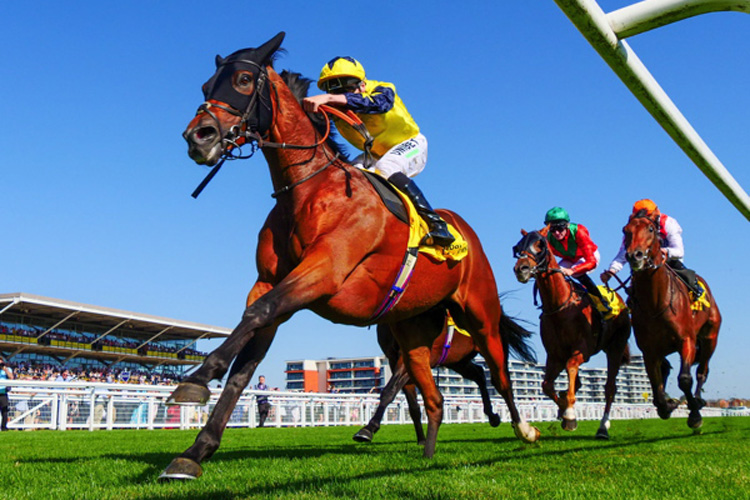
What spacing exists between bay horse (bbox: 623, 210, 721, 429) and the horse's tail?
1.68 meters

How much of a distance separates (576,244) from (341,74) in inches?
237

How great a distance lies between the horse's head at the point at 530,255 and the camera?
29.9ft

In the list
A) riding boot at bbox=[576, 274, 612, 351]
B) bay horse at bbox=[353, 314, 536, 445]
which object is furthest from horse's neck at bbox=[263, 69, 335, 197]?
riding boot at bbox=[576, 274, 612, 351]

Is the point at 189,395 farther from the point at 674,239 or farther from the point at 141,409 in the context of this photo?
the point at 141,409

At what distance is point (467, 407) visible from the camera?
28359 millimetres

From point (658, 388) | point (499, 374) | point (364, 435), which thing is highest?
point (499, 374)

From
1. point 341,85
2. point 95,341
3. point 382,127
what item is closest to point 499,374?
point 382,127

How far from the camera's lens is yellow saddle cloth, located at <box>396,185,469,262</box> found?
17.4 feet

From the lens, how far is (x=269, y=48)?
5047 millimetres

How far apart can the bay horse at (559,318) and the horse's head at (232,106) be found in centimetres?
518

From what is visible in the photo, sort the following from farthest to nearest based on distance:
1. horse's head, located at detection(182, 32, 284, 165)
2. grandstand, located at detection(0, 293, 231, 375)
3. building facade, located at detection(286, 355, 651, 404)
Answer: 1. building facade, located at detection(286, 355, 651, 404)
2. grandstand, located at detection(0, 293, 231, 375)
3. horse's head, located at detection(182, 32, 284, 165)

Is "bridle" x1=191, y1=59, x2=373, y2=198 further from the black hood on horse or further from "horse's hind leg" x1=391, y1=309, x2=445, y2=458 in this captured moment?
"horse's hind leg" x1=391, y1=309, x2=445, y2=458

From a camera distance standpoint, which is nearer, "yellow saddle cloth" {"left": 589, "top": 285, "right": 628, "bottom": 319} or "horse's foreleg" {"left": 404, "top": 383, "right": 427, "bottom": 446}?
"horse's foreleg" {"left": 404, "top": 383, "right": 427, "bottom": 446}

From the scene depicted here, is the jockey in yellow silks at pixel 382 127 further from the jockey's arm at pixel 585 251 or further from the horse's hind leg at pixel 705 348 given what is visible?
the horse's hind leg at pixel 705 348
